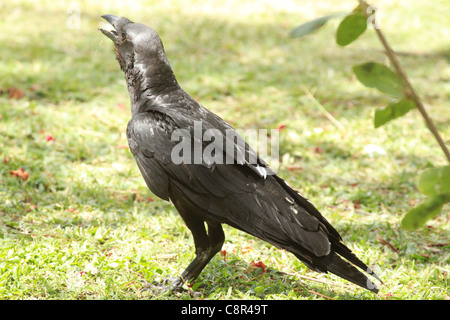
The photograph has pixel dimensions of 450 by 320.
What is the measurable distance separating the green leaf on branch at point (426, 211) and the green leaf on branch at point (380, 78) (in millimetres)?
249

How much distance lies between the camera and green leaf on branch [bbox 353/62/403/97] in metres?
1.17

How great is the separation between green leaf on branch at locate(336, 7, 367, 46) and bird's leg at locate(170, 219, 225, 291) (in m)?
2.09

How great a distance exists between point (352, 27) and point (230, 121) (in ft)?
16.5

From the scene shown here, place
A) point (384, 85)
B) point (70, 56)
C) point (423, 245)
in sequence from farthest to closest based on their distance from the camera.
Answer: point (70, 56)
point (423, 245)
point (384, 85)

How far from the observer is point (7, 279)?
3.18 metres

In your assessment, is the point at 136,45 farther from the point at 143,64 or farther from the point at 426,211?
the point at 426,211

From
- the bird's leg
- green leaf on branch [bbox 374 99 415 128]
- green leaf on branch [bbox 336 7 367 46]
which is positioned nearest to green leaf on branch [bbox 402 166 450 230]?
green leaf on branch [bbox 374 99 415 128]

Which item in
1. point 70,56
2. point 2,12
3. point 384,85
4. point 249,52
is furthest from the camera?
point 2,12

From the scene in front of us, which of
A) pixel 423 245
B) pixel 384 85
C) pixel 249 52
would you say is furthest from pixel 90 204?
pixel 249 52

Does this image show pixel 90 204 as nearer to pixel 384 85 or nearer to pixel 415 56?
pixel 384 85

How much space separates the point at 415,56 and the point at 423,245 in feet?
16.9

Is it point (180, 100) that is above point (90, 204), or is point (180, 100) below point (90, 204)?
above

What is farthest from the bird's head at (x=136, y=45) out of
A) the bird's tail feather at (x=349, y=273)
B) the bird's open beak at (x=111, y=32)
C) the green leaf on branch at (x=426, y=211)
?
the green leaf on branch at (x=426, y=211)

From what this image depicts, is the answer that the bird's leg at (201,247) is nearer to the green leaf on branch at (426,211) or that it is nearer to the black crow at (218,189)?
the black crow at (218,189)
